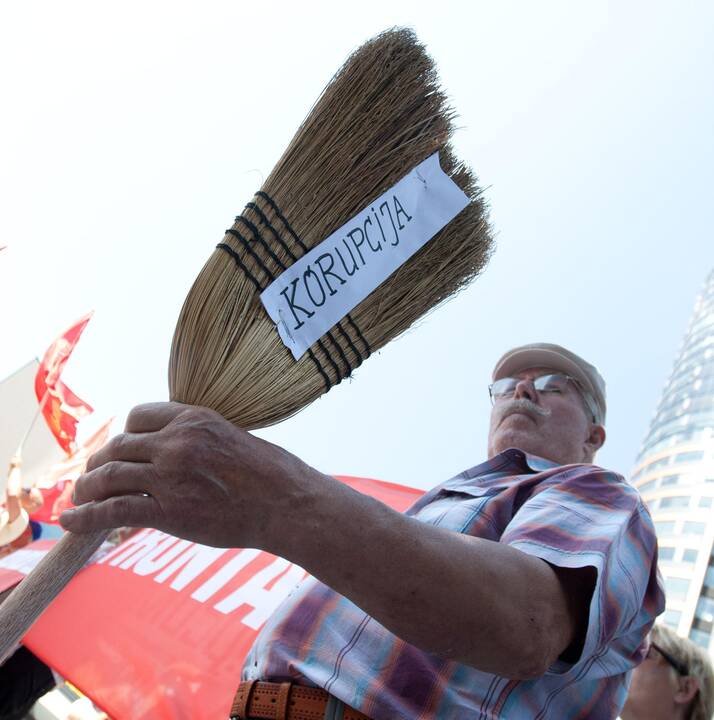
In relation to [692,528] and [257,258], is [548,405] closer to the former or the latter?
[257,258]

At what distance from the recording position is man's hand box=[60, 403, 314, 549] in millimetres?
832

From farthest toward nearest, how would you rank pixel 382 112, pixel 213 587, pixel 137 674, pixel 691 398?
pixel 691 398 < pixel 213 587 < pixel 137 674 < pixel 382 112

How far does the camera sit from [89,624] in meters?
2.40

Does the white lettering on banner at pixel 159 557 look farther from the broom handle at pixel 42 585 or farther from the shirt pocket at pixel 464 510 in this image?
the broom handle at pixel 42 585

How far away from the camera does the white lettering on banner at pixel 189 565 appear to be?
2.60 m

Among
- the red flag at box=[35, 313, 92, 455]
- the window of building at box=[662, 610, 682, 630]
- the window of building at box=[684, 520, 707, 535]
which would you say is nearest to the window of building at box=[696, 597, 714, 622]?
the window of building at box=[662, 610, 682, 630]

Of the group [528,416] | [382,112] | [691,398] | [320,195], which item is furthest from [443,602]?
[691,398]

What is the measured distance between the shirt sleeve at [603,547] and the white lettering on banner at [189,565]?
180 cm

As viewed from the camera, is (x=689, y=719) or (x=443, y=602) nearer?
(x=443, y=602)

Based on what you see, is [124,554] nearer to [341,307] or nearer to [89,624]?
[89,624]

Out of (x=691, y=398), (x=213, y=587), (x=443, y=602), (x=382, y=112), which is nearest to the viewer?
(x=443, y=602)

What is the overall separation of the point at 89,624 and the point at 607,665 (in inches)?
79.1

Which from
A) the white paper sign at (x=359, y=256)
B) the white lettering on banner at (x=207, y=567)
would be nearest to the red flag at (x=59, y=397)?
the white lettering on banner at (x=207, y=567)

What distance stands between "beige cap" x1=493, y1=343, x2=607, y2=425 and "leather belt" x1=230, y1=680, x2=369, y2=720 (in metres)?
1.70
